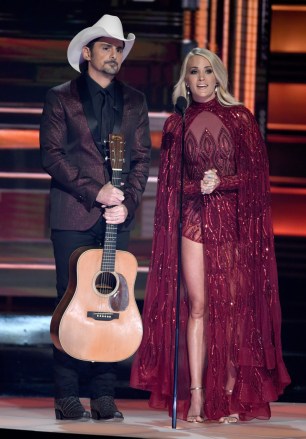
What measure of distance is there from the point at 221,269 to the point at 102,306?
60cm

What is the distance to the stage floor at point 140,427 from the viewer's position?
19.0 ft

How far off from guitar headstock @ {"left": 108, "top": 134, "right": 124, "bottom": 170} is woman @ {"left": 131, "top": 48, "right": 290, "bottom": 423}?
33cm

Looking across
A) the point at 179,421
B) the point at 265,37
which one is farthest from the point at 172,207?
the point at 265,37

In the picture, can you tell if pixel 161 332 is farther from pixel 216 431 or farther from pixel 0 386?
pixel 0 386

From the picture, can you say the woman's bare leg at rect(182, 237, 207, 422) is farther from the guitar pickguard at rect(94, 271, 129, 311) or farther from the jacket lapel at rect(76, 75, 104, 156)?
the jacket lapel at rect(76, 75, 104, 156)

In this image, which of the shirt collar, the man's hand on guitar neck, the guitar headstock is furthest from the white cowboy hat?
the man's hand on guitar neck

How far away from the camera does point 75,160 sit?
631cm

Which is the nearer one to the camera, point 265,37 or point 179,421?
point 179,421

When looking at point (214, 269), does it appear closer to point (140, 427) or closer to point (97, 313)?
point (97, 313)

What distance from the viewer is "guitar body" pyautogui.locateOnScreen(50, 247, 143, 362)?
6125mm

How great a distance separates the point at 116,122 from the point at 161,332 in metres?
1.00

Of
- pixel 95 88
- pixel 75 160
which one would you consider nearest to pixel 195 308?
pixel 75 160

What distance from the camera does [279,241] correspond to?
7.63m

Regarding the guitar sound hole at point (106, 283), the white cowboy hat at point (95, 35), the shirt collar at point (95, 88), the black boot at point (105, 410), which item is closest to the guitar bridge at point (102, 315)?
the guitar sound hole at point (106, 283)
